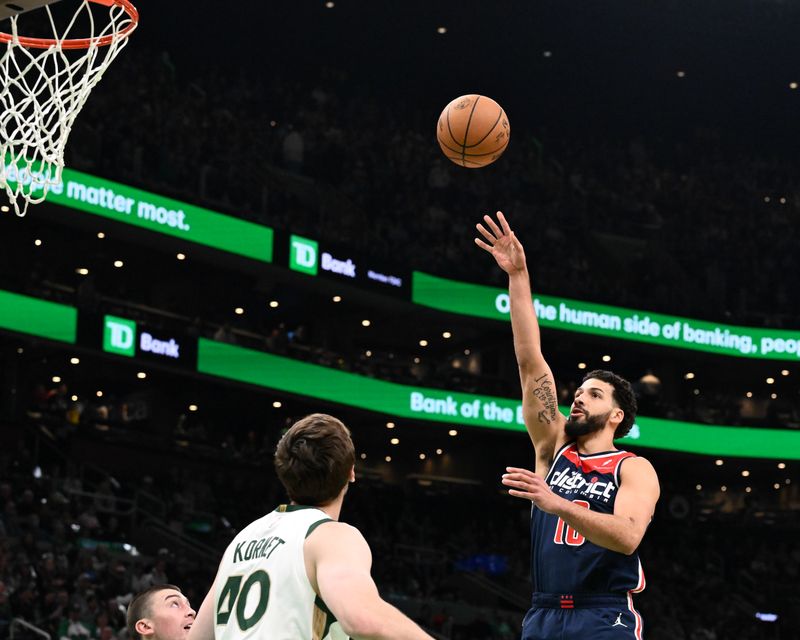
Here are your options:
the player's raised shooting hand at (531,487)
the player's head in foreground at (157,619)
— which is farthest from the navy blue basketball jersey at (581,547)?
Result: the player's head in foreground at (157,619)

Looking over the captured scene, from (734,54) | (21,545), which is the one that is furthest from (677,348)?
(21,545)

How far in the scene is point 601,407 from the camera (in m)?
5.56

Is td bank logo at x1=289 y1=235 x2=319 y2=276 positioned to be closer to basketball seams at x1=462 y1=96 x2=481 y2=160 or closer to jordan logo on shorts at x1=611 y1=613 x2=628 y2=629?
basketball seams at x1=462 y1=96 x2=481 y2=160

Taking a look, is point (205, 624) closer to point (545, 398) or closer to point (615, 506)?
point (615, 506)

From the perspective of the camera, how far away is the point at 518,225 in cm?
2775

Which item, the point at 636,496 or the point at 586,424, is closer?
the point at 636,496

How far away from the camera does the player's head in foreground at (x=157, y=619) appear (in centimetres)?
497

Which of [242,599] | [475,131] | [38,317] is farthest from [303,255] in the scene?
[242,599]

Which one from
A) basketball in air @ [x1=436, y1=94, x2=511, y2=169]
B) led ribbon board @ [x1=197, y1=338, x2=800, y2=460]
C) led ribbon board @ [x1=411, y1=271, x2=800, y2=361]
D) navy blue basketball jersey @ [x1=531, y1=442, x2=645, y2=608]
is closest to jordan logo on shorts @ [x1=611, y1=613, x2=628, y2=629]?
navy blue basketball jersey @ [x1=531, y1=442, x2=645, y2=608]

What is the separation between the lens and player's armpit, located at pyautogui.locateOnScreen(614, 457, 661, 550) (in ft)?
16.4

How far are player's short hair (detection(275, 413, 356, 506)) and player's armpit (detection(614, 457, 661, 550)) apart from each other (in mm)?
1666

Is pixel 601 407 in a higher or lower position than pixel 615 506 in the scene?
higher

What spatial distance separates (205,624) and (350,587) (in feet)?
1.95

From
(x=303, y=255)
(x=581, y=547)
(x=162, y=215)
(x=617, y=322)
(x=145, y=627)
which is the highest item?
(x=162, y=215)
